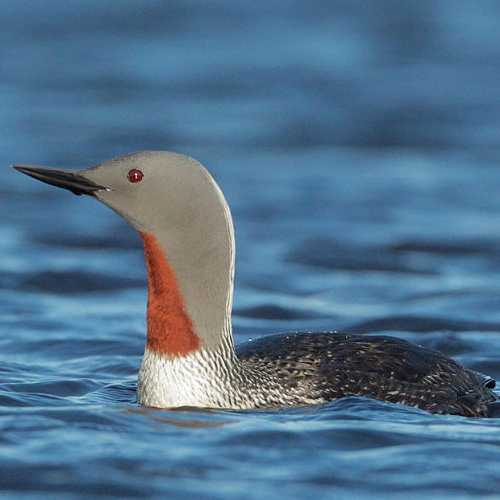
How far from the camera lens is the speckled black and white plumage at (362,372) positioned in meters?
7.28

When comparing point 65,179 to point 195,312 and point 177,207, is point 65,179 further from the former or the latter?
point 195,312

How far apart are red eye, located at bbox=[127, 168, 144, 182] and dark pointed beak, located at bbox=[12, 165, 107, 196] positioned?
0.18 meters

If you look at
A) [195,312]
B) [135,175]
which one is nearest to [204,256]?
[195,312]

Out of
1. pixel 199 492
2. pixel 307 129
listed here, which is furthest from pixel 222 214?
pixel 307 129

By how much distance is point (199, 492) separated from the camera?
20.2 ft

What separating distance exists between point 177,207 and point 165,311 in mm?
543

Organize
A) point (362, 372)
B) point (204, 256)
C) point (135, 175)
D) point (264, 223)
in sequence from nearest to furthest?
point (135, 175) < point (204, 256) < point (362, 372) < point (264, 223)

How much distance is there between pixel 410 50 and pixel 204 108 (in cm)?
480

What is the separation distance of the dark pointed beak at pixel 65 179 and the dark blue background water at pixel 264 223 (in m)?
1.20

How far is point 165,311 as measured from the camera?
693 cm

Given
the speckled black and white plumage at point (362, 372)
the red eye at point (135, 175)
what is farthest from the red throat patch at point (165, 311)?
the speckled black and white plumage at point (362, 372)

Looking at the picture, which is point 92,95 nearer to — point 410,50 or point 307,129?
point 307,129

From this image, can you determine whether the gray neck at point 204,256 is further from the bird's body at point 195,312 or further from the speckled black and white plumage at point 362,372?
the speckled black and white plumage at point 362,372

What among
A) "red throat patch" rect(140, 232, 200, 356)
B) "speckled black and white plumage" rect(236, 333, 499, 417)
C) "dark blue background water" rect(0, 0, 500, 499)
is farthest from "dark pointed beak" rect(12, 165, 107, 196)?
"speckled black and white plumage" rect(236, 333, 499, 417)
